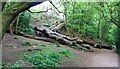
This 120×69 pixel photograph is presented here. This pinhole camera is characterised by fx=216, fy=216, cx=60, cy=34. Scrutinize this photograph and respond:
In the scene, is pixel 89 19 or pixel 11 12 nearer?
pixel 11 12

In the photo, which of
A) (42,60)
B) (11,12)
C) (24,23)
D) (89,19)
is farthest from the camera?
(89,19)

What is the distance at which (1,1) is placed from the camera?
5.92 metres

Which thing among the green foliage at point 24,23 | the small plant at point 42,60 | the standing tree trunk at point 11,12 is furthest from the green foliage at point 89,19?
the standing tree trunk at point 11,12

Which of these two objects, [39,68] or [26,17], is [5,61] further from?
[26,17]

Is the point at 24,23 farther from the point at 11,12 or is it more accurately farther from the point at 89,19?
the point at 11,12

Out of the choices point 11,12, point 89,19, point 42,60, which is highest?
point 11,12

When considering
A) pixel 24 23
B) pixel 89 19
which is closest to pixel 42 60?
pixel 24 23

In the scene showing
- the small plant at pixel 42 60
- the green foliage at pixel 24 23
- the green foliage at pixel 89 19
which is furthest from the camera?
the green foliage at pixel 89 19

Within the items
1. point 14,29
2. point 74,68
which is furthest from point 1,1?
point 14,29

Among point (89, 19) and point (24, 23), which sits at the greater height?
point (24, 23)

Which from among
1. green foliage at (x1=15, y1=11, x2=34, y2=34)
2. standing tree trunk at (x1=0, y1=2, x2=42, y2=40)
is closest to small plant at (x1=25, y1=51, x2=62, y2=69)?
standing tree trunk at (x1=0, y1=2, x2=42, y2=40)

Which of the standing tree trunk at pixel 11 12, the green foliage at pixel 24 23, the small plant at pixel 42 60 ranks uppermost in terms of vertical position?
the standing tree trunk at pixel 11 12

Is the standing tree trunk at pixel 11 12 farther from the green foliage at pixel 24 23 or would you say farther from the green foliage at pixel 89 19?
the green foliage at pixel 89 19

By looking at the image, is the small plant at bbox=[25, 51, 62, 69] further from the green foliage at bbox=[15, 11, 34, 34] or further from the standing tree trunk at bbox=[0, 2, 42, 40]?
the green foliage at bbox=[15, 11, 34, 34]
